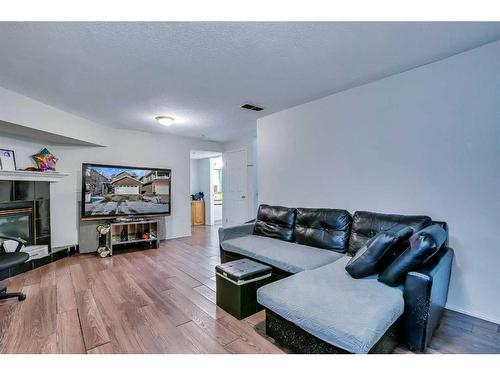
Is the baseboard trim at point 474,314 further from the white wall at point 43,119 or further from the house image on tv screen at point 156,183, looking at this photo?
the white wall at point 43,119

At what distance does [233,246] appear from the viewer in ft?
9.49

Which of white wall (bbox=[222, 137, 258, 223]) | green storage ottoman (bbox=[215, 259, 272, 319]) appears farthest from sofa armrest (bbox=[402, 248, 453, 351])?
white wall (bbox=[222, 137, 258, 223])

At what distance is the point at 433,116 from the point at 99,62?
10.7 feet

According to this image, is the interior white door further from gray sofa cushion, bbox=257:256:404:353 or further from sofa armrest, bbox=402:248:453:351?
sofa armrest, bbox=402:248:453:351

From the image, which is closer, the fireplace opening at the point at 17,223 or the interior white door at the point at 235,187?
the fireplace opening at the point at 17,223

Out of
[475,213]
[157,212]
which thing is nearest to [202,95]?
[157,212]

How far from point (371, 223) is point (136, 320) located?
247cm

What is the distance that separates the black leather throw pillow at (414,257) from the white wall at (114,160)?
4.35m

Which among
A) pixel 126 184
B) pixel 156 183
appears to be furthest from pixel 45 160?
pixel 156 183

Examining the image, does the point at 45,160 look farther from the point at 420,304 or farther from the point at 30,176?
the point at 420,304

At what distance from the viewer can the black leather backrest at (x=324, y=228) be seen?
2619mm

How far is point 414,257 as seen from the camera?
1.54 metres

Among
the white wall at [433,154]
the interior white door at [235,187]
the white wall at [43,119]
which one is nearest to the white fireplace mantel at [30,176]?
the white wall at [43,119]
